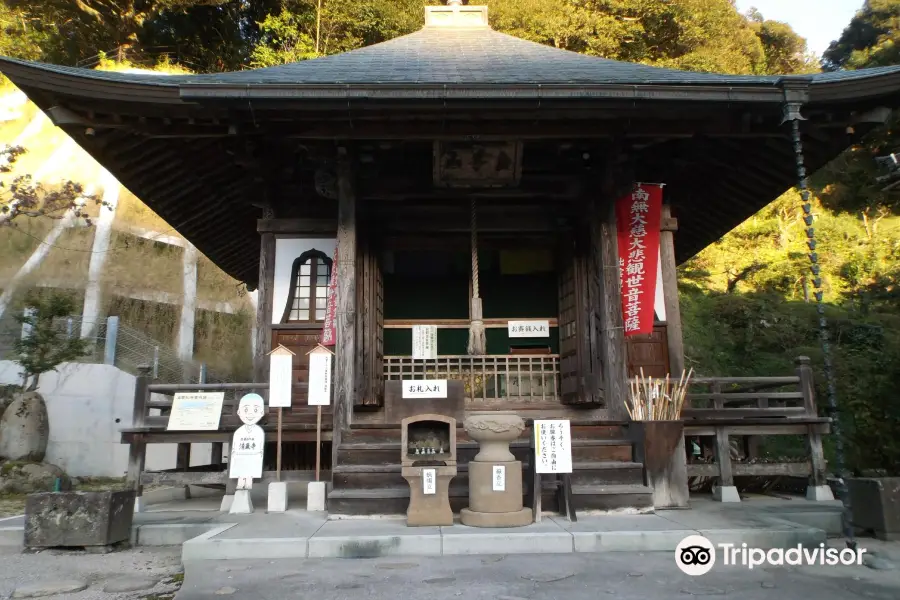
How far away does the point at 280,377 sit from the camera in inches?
265

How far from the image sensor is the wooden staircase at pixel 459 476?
18.9 feet

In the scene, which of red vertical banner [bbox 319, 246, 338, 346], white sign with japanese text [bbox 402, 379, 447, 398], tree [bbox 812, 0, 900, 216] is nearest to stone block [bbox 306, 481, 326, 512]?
white sign with japanese text [bbox 402, 379, 447, 398]

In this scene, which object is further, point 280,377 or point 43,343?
point 43,343

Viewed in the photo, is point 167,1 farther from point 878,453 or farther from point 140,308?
point 878,453

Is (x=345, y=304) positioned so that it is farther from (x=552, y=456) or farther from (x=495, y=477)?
(x=552, y=456)

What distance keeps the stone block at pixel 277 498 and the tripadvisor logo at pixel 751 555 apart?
413 cm

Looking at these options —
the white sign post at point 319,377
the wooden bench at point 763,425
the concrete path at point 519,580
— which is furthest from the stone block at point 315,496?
the wooden bench at point 763,425

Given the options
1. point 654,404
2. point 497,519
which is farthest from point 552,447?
point 654,404

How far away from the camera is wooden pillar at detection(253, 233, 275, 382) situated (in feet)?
26.8

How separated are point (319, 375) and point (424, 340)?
311 cm

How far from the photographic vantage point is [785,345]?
54.0ft

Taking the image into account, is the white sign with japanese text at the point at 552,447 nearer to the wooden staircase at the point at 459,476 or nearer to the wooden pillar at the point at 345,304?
the wooden staircase at the point at 459,476

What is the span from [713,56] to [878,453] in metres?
16.2

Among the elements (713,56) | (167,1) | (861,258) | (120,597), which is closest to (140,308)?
(167,1)
